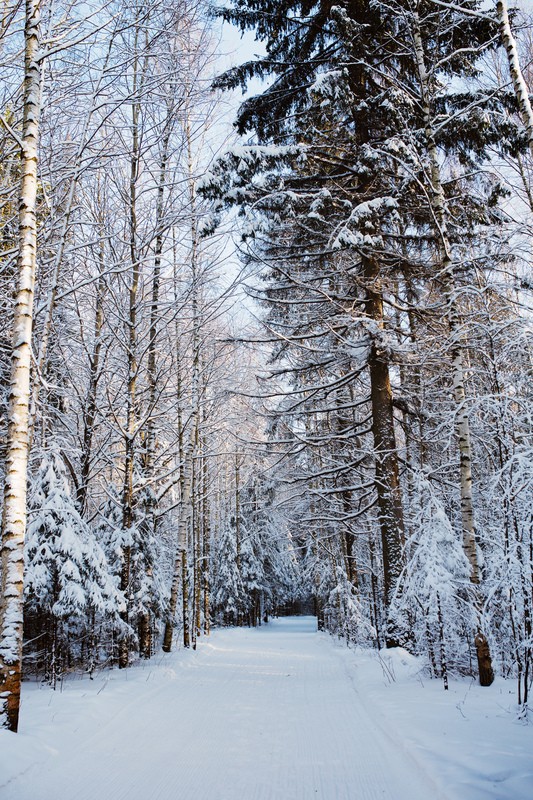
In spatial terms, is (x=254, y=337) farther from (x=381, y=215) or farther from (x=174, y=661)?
(x=174, y=661)

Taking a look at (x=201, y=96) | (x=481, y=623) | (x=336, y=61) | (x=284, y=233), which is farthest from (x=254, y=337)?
(x=481, y=623)

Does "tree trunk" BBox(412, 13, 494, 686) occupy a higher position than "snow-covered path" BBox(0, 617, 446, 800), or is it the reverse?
"tree trunk" BBox(412, 13, 494, 686)

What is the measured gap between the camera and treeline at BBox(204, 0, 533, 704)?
7.43m

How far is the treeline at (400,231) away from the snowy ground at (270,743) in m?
1.68

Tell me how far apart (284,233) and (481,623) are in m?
9.00

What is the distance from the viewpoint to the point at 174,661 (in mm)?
11281

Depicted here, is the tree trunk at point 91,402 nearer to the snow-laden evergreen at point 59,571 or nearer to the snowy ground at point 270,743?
the snow-laden evergreen at point 59,571

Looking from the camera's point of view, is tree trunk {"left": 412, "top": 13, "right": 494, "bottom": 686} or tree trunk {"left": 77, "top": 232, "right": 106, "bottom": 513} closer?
tree trunk {"left": 412, "top": 13, "right": 494, "bottom": 686}

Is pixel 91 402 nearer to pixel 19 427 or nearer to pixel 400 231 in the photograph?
pixel 19 427

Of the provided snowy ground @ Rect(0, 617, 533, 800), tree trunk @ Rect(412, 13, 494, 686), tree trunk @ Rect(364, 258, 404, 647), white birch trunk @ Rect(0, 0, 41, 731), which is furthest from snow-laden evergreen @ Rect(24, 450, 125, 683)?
tree trunk @ Rect(412, 13, 494, 686)

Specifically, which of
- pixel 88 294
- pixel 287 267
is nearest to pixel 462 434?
pixel 287 267

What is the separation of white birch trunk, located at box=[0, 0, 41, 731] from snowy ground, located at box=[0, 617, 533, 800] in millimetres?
528

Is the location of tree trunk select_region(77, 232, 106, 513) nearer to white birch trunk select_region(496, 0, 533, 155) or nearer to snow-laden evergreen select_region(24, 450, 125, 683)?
snow-laden evergreen select_region(24, 450, 125, 683)

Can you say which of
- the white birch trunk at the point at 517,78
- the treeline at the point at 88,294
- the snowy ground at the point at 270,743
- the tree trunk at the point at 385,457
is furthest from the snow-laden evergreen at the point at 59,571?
the white birch trunk at the point at 517,78
